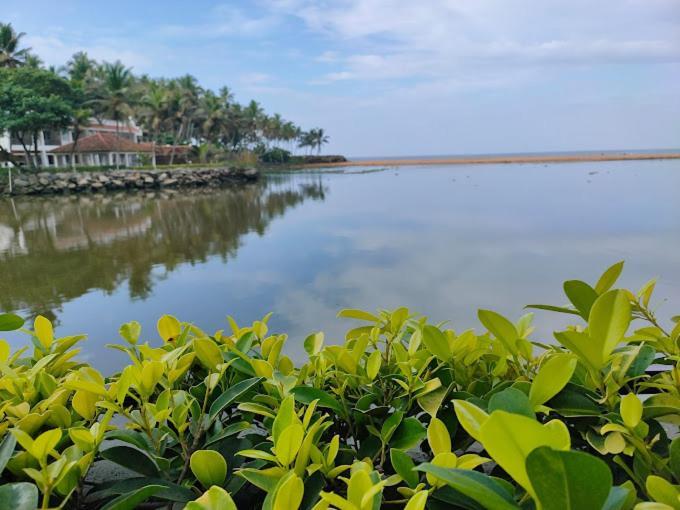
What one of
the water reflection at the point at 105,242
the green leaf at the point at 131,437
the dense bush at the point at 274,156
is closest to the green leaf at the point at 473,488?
the green leaf at the point at 131,437

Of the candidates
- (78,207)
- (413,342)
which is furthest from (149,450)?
(78,207)

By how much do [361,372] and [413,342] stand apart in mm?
114

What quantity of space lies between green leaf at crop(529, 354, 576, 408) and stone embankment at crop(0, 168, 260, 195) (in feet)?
80.8

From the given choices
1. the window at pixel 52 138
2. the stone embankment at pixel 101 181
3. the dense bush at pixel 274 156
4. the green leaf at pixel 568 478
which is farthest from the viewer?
the dense bush at pixel 274 156

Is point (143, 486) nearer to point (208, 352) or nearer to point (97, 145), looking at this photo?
point (208, 352)

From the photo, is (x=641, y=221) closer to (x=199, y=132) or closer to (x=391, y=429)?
(x=391, y=429)

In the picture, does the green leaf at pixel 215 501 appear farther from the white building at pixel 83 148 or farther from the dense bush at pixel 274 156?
the dense bush at pixel 274 156

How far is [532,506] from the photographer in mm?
466

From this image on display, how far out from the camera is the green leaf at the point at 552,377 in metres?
0.55

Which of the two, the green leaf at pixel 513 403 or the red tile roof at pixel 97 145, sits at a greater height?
the red tile roof at pixel 97 145

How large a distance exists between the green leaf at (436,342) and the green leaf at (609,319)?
0.82 ft

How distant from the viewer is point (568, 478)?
0.35 m

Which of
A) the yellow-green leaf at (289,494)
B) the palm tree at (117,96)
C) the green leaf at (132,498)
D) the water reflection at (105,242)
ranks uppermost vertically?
the palm tree at (117,96)

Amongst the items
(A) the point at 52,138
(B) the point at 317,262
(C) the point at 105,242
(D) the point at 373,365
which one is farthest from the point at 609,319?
(A) the point at 52,138
